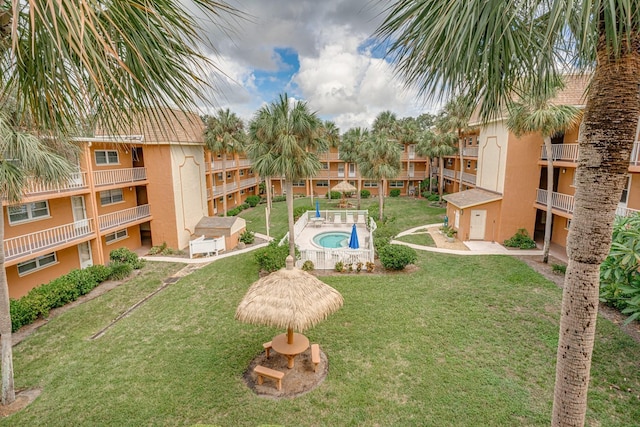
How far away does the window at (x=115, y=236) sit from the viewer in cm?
1937

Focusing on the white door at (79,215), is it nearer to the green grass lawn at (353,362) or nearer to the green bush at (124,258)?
the green bush at (124,258)

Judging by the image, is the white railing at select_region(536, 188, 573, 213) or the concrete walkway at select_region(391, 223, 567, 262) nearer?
the white railing at select_region(536, 188, 573, 213)

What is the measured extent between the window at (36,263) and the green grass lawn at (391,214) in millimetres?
13494

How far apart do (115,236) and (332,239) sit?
571 inches

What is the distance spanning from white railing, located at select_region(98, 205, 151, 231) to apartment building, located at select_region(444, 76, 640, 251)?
20610mm

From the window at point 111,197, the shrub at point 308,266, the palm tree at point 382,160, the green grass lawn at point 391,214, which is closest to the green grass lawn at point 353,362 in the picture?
the shrub at point 308,266

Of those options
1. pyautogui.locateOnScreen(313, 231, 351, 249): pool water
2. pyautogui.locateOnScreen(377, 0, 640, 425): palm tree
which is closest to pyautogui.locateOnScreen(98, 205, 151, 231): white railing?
pyautogui.locateOnScreen(313, 231, 351, 249): pool water

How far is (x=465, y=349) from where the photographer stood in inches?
377

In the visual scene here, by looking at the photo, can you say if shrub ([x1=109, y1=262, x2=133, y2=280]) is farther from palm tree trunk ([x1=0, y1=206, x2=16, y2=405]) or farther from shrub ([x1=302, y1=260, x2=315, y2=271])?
shrub ([x1=302, y1=260, x2=315, y2=271])

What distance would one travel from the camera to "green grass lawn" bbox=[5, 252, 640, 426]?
7.34 metres

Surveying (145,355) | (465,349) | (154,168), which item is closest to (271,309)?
(145,355)

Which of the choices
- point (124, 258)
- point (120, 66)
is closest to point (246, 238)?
point (124, 258)

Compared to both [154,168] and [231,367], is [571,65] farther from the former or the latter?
[154,168]

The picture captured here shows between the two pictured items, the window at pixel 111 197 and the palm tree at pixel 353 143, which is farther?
the palm tree at pixel 353 143
